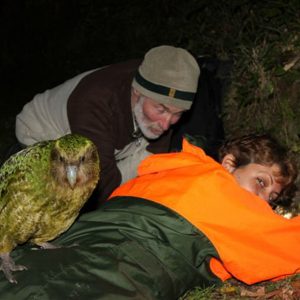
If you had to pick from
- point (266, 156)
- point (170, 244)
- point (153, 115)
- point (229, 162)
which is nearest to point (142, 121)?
point (153, 115)

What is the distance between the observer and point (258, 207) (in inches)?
130

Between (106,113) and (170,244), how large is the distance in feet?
5.00

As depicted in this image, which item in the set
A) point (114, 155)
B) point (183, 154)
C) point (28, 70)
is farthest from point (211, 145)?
point (28, 70)

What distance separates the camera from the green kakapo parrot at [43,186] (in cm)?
303

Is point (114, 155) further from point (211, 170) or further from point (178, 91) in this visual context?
point (211, 170)

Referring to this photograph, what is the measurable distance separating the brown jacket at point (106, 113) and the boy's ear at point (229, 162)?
3.02 ft

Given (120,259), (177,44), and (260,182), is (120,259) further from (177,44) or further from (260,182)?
(177,44)

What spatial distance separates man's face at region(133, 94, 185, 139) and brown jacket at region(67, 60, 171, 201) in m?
0.11

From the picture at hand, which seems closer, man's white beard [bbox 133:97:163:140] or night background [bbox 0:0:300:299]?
man's white beard [bbox 133:97:163:140]

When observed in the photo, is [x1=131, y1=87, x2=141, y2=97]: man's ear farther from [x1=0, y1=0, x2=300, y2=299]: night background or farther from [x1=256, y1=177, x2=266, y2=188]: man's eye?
[x1=0, y1=0, x2=300, y2=299]: night background

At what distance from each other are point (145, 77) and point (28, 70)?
10.5 m

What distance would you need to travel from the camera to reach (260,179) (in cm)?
391

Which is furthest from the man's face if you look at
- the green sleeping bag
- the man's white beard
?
the green sleeping bag

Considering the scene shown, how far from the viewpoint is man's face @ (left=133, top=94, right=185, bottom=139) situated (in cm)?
433
